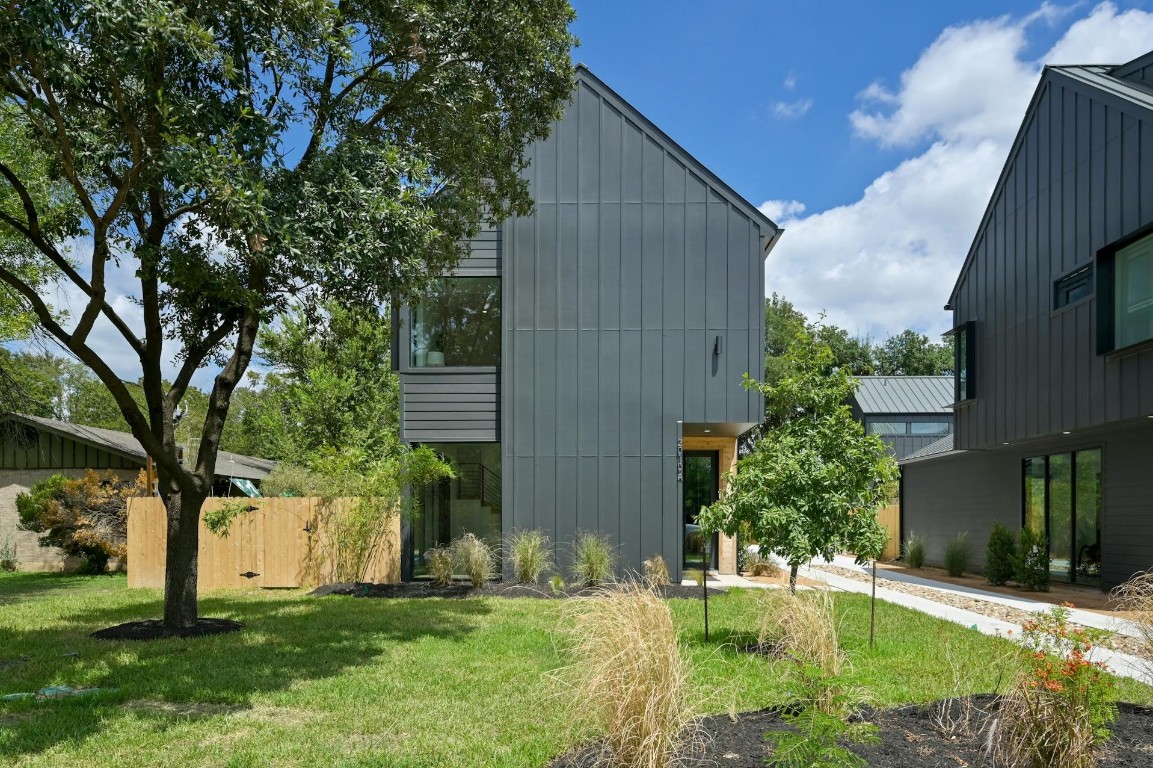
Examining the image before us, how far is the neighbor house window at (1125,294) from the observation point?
11.1m

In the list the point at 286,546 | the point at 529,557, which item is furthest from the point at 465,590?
the point at 286,546

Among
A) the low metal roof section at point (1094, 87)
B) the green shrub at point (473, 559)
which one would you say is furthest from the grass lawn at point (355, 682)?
the low metal roof section at point (1094, 87)

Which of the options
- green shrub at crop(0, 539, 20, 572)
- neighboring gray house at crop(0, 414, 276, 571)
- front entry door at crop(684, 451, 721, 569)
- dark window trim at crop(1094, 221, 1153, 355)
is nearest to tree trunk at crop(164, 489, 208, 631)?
front entry door at crop(684, 451, 721, 569)

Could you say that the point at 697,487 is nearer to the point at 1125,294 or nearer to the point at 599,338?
the point at 599,338

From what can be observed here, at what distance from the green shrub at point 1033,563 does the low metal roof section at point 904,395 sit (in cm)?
1386

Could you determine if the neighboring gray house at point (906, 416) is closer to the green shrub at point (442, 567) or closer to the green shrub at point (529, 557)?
the green shrub at point (529, 557)

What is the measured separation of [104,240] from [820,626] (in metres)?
6.96

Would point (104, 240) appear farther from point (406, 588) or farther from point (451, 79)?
point (406, 588)

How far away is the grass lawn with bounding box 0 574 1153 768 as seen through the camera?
5.21m

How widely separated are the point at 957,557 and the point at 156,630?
Result: 14108mm

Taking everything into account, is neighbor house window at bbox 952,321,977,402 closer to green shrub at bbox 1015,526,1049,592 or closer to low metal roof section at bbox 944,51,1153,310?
low metal roof section at bbox 944,51,1153,310

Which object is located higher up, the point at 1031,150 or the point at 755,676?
the point at 1031,150

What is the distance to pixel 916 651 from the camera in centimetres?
805

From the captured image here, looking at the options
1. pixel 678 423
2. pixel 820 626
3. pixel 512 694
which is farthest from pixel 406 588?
pixel 820 626
